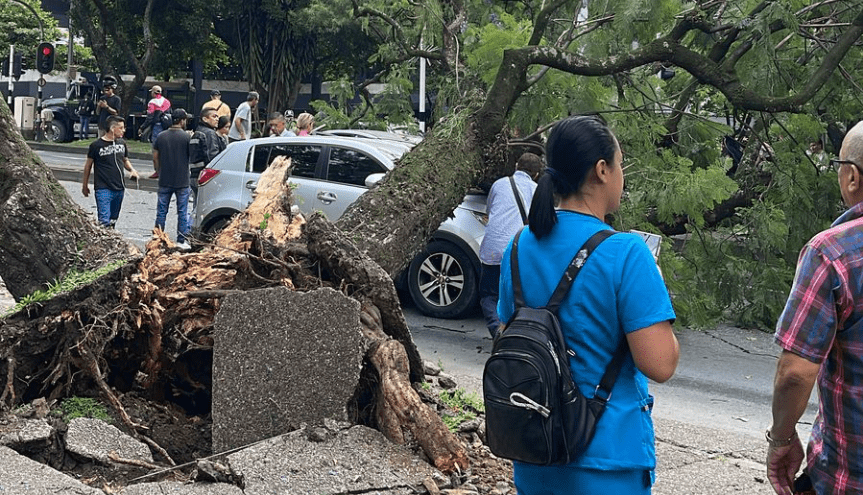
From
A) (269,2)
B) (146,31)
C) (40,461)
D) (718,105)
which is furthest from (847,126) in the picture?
(146,31)

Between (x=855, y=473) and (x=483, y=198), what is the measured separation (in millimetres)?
8082

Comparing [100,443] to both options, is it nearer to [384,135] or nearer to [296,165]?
[296,165]

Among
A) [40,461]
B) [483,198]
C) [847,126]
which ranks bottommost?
[40,461]

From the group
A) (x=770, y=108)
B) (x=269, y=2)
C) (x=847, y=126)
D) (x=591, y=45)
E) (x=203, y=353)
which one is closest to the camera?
(x=203, y=353)

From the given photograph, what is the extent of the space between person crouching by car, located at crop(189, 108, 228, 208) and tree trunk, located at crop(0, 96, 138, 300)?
8.89 metres

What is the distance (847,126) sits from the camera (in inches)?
408

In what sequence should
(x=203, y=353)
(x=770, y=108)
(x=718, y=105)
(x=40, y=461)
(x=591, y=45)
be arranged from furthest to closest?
(x=718, y=105)
(x=591, y=45)
(x=770, y=108)
(x=203, y=353)
(x=40, y=461)

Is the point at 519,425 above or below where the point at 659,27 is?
below

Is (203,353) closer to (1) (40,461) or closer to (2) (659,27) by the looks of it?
(1) (40,461)

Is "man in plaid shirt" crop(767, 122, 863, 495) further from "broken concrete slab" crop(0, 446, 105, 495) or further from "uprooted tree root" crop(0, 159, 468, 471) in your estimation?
"broken concrete slab" crop(0, 446, 105, 495)

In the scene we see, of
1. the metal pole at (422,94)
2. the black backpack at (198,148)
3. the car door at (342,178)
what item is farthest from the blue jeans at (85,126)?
the car door at (342,178)

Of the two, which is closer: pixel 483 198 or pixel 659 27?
pixel 659 27

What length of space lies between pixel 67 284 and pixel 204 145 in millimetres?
9728

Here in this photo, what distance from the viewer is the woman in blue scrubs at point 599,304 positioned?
2896 millimetres
